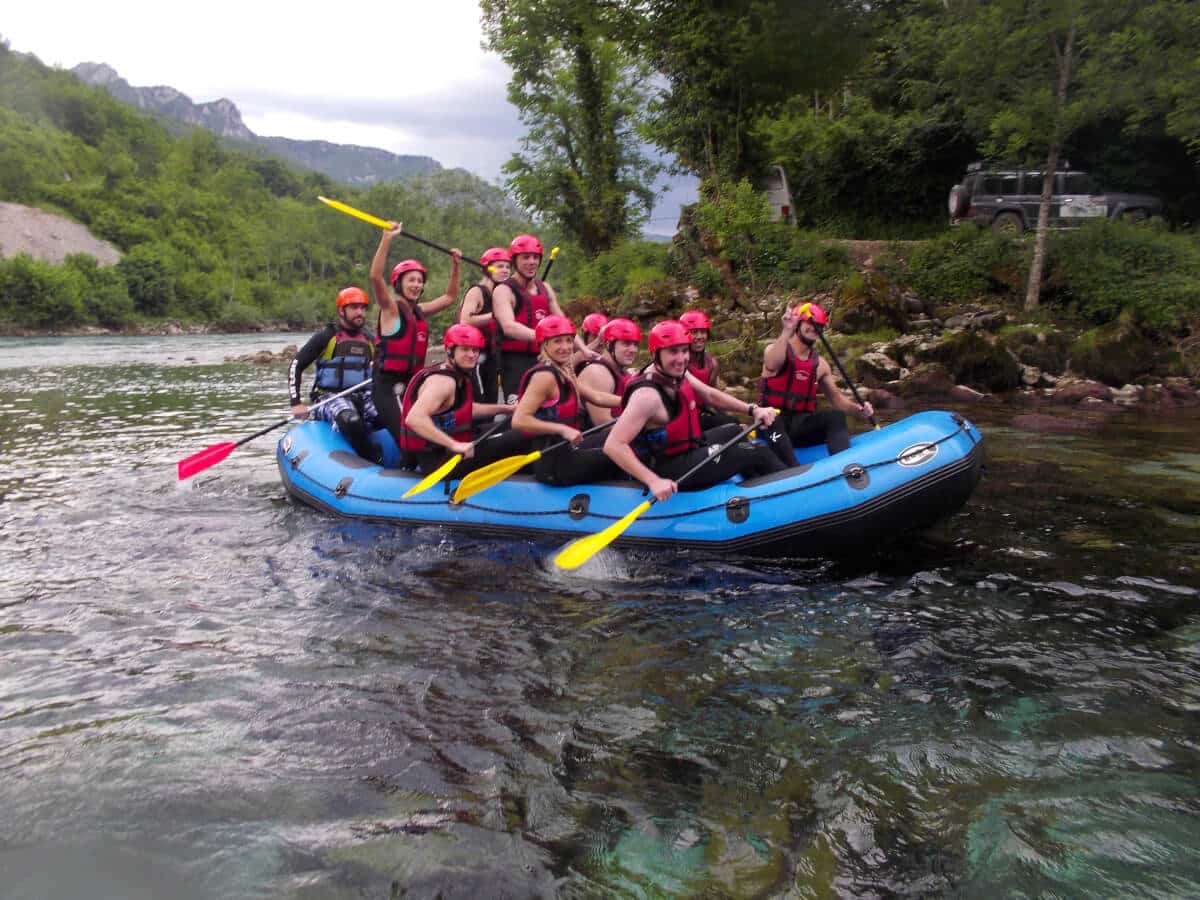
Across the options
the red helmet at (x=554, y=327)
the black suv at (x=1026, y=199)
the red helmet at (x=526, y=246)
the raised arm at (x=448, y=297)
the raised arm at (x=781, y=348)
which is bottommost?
the raised arm at (x=781, y=348)

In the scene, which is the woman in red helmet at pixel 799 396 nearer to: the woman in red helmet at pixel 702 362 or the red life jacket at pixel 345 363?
the woman in red helmet at pixel 702 362

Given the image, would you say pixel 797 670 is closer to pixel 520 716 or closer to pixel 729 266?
pixel 520 716

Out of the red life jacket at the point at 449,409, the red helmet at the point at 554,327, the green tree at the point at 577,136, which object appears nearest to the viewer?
the red helmet at the point at 554,327

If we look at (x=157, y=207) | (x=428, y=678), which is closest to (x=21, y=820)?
(x=428, y=678)

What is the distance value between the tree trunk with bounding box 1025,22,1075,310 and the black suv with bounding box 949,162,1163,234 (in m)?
1.98

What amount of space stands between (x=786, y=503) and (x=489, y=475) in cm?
193

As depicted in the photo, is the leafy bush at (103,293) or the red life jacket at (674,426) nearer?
the red life jacket at (674,426)

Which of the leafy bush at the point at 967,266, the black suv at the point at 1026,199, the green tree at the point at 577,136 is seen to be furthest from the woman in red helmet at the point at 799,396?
the green tree at the point at 577,136

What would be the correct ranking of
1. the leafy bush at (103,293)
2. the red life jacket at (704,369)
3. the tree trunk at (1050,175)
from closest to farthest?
the red life jacket at (704,369)
the tree trunk at (1050,175)
the leafy bush at (103,293)

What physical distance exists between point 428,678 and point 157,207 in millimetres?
86467

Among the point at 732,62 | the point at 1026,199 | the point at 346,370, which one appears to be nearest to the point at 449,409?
the point at 346,370

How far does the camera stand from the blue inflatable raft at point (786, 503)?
489cm

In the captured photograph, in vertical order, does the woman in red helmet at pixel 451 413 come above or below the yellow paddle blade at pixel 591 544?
above

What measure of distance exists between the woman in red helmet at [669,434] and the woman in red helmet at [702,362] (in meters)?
0.56
